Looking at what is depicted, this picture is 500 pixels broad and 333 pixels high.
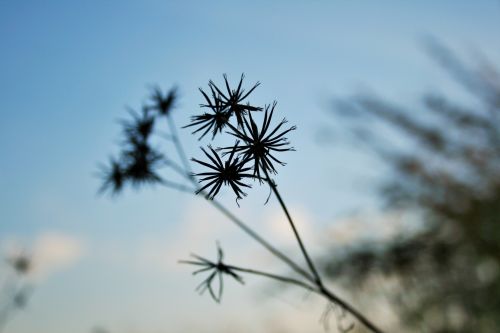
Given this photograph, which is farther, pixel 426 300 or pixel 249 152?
pixel 426 300

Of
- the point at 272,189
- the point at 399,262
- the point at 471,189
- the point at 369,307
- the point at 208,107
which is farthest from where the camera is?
the point at 471,189

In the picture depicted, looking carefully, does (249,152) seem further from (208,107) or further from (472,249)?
(472,249)

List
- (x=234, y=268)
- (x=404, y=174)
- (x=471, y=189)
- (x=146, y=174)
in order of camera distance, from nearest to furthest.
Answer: (x=234, y=268) → (x=146, y=174) → (x=471, y=189) → (x=404, y=174)

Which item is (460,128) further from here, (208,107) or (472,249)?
(208,107)

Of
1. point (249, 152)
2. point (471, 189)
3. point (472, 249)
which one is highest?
point (471, 189)

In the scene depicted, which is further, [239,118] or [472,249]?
[472,249]

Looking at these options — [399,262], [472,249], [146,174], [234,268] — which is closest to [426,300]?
[472,249]

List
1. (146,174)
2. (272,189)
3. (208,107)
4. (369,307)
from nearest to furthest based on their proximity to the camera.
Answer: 1. (272,189)
2. (208,107)
3. (146,174)
4. (369,307)

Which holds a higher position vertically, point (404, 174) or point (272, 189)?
point (404, 174)

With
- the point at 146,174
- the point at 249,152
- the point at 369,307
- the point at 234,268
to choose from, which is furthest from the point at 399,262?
the point at 249,152
